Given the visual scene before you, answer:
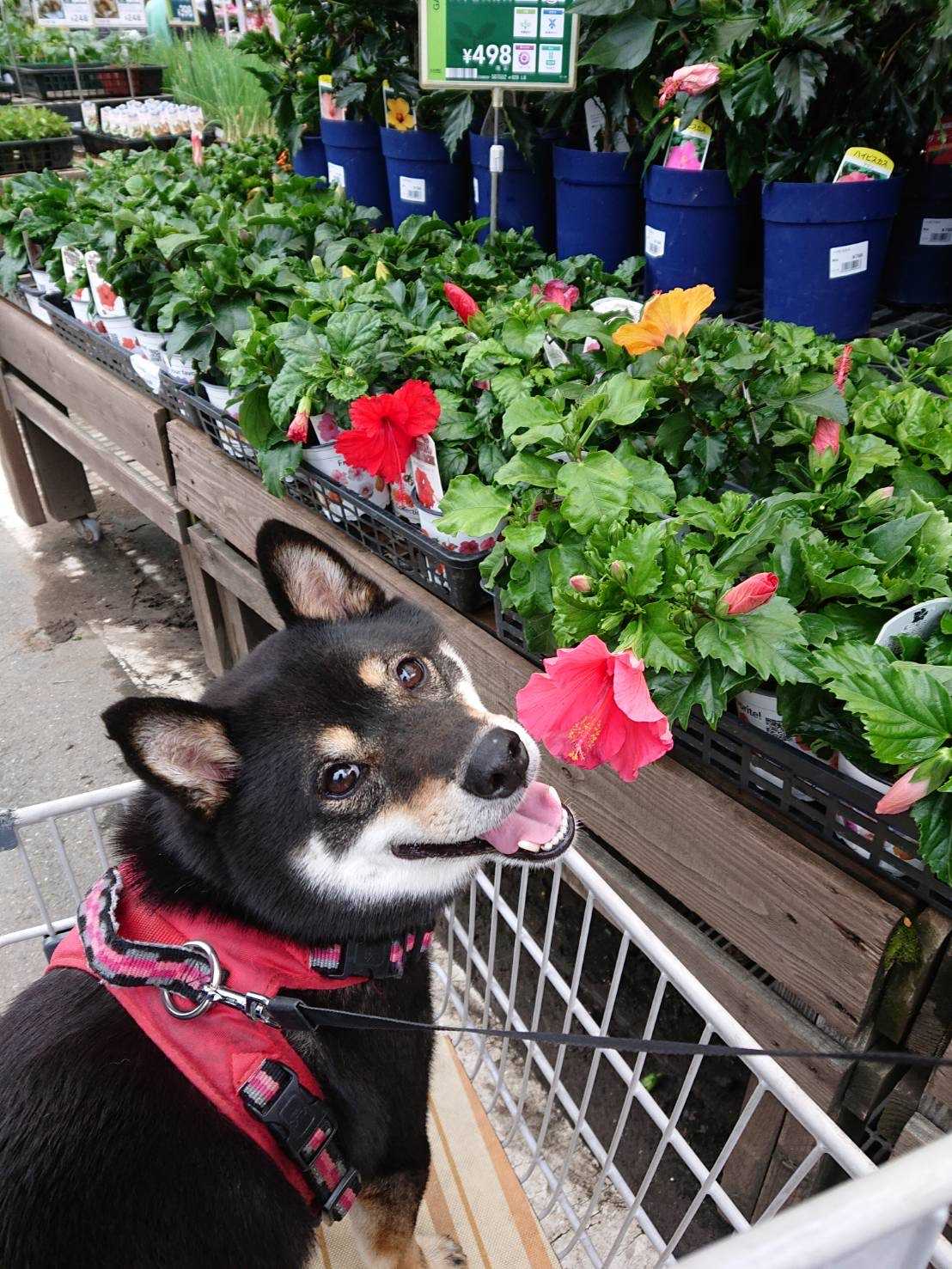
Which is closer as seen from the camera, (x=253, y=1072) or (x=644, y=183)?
(x=253, y=1072)

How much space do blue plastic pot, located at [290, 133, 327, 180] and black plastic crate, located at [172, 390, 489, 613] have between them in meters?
2.11

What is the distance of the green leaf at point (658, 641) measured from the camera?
4.35ft

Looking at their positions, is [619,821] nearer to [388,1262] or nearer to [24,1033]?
[388,1262]

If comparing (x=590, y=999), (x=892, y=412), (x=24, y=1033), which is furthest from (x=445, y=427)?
(x=590, y=999)

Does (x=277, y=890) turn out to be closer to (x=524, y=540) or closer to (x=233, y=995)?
(x=233, y=995)

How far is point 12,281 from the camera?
406cm

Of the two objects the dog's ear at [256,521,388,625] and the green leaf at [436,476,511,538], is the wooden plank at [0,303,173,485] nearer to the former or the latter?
the green leaf at [436,476,511,538]

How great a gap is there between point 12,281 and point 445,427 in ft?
10.1

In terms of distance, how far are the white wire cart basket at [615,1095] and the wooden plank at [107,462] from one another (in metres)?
1.05

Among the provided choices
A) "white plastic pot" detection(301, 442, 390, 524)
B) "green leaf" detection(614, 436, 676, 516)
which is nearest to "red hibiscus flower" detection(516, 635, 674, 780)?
"green leaf" detection(614, 436, 676, 516)

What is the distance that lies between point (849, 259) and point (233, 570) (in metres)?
2.04

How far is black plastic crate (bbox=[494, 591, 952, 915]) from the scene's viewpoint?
1.29m

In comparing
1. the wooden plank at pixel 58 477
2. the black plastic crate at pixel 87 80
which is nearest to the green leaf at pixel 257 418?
the wooden plank at pixel 58 477

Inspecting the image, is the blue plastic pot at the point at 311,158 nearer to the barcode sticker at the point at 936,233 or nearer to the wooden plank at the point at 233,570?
the wooden plank at the point at 233,570
